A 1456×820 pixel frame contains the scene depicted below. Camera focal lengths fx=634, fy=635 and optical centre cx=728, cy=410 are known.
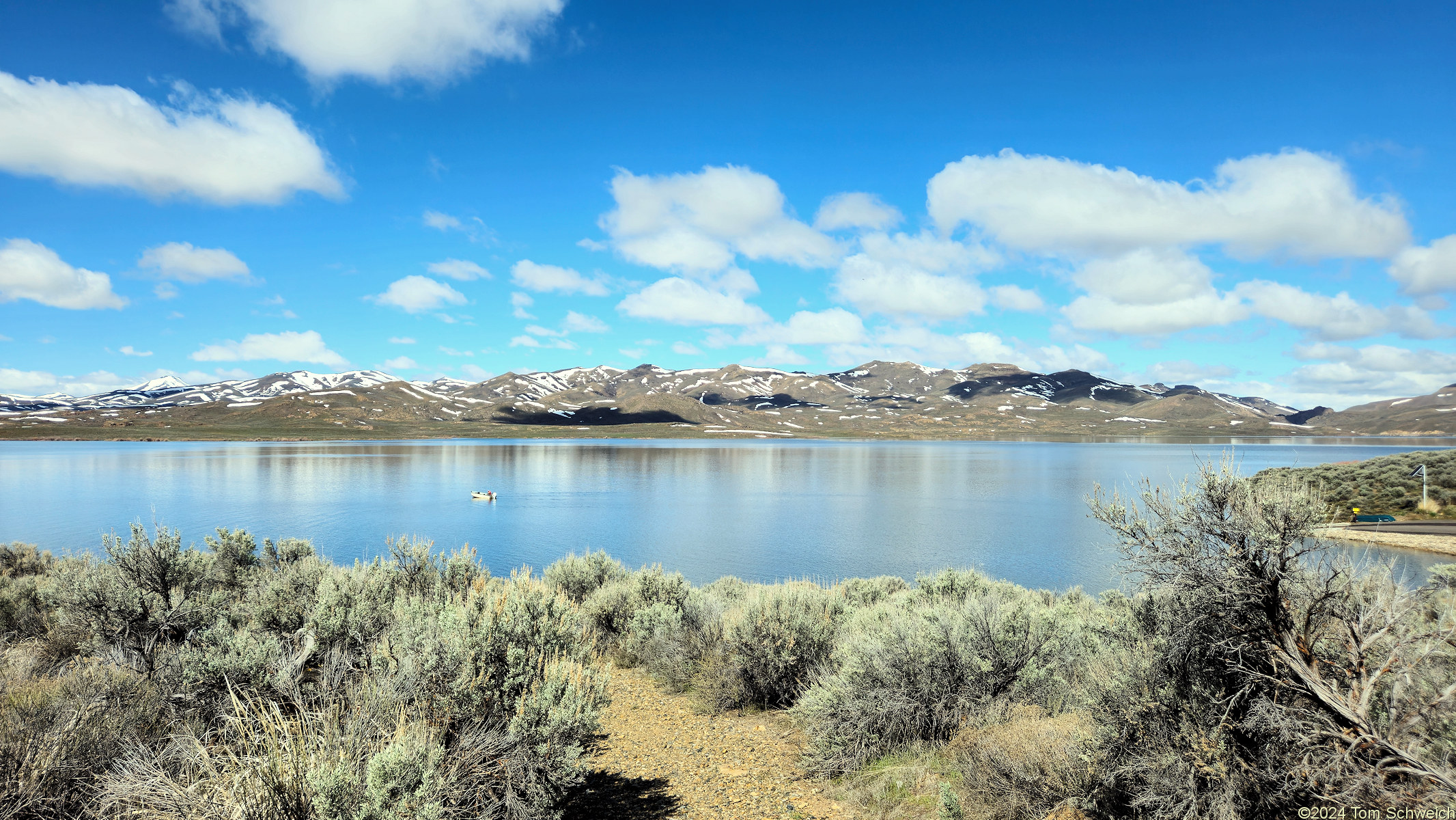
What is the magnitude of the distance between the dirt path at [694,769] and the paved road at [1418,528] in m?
32.2

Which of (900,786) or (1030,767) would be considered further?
(900,786)

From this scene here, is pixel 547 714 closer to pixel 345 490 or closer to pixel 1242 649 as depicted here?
pixel 1242 649

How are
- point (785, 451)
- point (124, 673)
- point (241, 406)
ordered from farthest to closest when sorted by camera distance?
point (241, 406), point (785, 451), point (124, 673)

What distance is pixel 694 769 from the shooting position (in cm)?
620

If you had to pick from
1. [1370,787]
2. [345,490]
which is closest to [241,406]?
[345,490]

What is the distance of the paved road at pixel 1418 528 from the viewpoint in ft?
87.7

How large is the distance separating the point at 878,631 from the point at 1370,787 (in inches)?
166

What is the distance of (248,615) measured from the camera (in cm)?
709

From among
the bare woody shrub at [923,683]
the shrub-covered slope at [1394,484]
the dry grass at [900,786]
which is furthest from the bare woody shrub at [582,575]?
the shrub-covered slope at [1394,484]

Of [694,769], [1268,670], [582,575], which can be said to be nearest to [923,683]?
[694,769]

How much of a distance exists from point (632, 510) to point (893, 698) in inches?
1424

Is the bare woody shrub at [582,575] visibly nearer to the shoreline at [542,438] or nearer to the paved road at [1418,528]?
the paved road at [1418,528]

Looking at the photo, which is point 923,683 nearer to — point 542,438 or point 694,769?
point 694,769

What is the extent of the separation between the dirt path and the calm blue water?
11.6 ft
